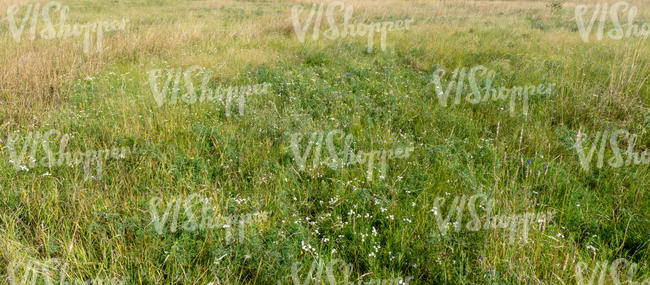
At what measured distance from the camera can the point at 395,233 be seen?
2.62 m

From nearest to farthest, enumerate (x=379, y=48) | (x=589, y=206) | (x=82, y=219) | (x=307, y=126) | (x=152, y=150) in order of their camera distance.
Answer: (x=82, y=219), (x=589, y=206), (x=152, y=150), (x=307, y=126), (x=379, y=48)

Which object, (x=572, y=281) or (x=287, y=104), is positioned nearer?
(x=572, y=281)

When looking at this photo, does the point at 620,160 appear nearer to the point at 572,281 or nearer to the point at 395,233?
the point at 572,281

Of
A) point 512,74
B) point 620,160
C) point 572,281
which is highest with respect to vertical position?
point 512,74

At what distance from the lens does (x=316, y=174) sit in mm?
3461

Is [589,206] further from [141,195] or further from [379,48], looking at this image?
[379,48]

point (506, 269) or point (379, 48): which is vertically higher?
point (379, 48)

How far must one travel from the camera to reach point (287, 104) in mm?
5164

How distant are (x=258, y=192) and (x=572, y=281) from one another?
236 centimetres

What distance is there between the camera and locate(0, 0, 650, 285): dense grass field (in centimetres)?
235

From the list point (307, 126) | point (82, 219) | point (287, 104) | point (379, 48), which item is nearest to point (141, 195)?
point (82, 219)

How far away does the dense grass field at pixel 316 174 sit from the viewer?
2.35m

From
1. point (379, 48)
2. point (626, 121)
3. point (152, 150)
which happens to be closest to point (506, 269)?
point (152, 150)

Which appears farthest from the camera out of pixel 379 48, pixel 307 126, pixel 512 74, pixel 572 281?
pixel 379 48
